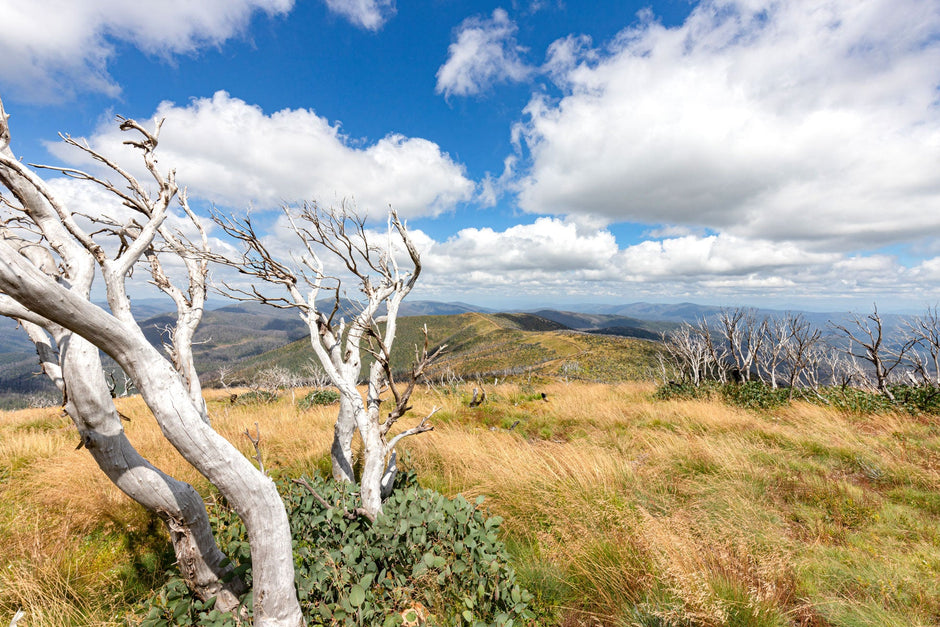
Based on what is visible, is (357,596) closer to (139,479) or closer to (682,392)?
(139,479)

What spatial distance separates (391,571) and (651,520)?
298cm

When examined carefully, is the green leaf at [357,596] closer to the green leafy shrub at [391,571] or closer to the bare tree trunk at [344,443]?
the green leafy shrub at [391,571]

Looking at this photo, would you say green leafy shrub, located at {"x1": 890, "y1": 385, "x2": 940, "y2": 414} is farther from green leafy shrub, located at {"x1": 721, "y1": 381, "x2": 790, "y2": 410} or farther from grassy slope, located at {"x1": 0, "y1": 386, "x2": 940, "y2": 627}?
green leafy shrub, located at {"x1": 721, "y1": 381, "x2": 790, "y2": 410}

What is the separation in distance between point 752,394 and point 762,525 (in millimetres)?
9147

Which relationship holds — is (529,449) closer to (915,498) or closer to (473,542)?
(473,542)

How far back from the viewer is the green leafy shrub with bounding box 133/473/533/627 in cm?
258

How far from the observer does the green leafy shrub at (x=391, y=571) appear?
2.58 m

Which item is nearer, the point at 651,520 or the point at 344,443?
the point at 651,520

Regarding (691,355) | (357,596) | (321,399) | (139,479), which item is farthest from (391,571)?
(691,355)

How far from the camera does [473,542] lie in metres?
3.09

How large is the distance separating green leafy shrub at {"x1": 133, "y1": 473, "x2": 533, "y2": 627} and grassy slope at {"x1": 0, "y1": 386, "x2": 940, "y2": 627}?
0.80 m

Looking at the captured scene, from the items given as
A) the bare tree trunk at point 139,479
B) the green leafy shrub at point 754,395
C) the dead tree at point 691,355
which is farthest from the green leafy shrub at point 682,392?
the bare tree trunk at point 139,479

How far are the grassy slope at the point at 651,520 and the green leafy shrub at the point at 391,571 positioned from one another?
0.80m

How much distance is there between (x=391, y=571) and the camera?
10.2 ft
